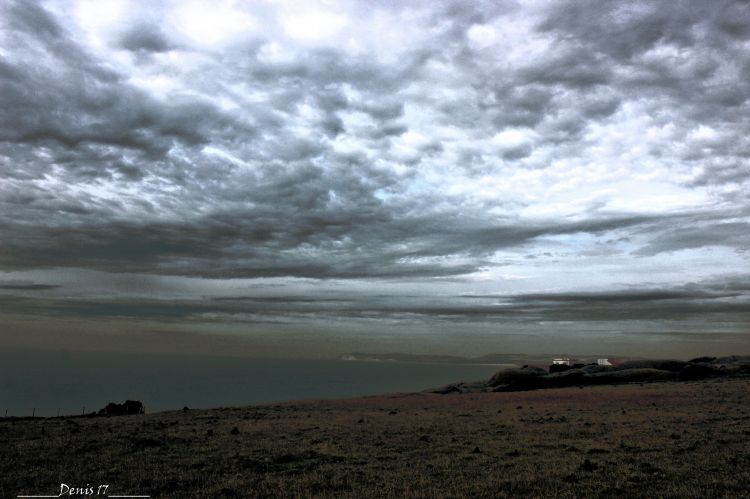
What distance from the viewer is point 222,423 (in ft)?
131

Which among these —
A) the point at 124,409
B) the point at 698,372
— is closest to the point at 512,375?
the point at 698,372

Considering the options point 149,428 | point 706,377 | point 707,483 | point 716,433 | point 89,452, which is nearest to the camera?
point 707,483

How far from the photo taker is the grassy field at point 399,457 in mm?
18078

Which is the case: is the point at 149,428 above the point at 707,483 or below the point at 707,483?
below

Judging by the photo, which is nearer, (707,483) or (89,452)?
(707,483)

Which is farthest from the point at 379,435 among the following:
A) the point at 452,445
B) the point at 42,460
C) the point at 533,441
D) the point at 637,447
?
the point at 42,460

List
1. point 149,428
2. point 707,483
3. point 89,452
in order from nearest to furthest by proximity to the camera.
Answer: point 707,483
point 89,452
point 149,428

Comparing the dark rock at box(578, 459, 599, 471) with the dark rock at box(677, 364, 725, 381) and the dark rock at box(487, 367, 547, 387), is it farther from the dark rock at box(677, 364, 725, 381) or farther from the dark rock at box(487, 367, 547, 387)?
the dark rock at box(677, 364, 725, 381)

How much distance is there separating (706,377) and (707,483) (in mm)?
83235

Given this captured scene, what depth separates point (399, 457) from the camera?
2453 cm

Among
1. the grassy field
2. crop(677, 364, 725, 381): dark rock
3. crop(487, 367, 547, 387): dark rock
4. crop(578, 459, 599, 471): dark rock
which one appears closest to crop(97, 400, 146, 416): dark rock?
the grassy field

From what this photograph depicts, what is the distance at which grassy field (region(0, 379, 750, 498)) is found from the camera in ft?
59.3

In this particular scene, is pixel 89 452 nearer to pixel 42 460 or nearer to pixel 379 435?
pixel 42 460

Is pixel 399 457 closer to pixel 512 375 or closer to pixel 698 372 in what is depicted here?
pixel 512 375
